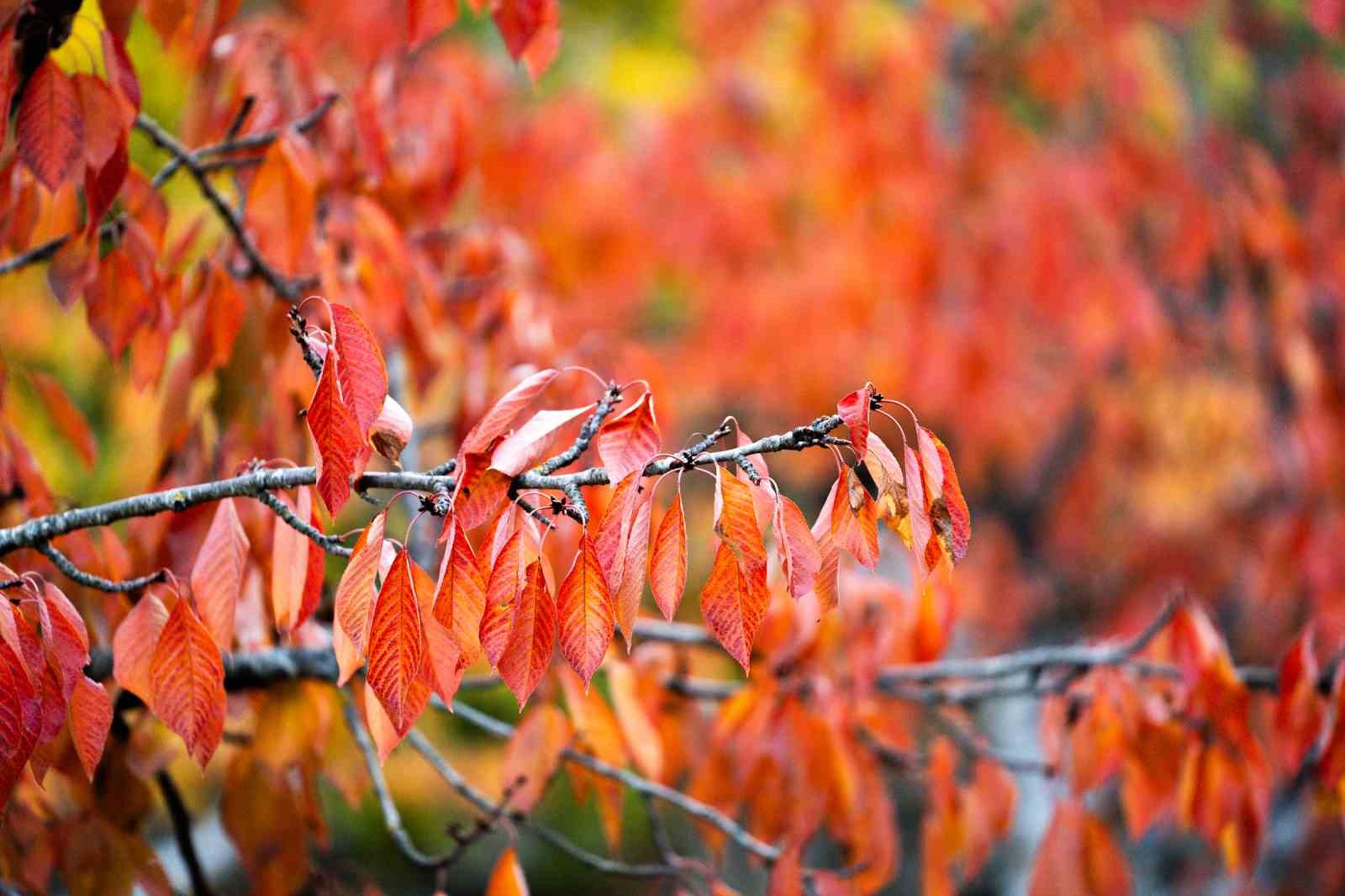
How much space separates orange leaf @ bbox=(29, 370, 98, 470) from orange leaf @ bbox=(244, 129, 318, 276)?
45 cm

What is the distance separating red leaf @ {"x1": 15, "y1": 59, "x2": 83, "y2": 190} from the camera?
1.01 meters

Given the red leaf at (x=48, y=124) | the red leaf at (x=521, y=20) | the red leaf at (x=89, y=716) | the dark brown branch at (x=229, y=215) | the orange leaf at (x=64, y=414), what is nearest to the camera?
the red leaf at (x=89, y=716)

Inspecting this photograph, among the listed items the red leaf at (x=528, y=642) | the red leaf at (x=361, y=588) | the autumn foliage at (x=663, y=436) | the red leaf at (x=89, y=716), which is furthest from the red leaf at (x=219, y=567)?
the red leaf at (x=528, y=642)

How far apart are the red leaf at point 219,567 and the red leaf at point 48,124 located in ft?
1.26

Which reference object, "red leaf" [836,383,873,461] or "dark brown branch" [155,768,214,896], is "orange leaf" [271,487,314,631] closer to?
"red leaf" [836,383,873,461]

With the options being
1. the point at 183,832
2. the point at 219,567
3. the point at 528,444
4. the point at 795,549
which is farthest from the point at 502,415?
the point at 183,832

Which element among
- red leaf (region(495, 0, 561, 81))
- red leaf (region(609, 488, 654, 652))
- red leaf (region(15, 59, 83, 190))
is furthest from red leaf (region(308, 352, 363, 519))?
red leaf (region(495, 0, 561, 81))

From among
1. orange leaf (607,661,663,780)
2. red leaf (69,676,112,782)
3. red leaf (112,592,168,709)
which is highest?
red leaf (112,592,168,709)

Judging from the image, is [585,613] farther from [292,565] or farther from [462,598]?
[292,565]

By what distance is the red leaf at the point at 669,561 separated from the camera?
80 cm

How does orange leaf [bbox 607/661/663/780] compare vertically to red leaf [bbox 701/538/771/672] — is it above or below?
below

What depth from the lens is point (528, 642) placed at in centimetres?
78

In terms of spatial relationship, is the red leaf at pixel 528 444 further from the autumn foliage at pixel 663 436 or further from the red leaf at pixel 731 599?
the red leaf at pixel 731 599

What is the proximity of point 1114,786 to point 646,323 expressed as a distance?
3.95m
